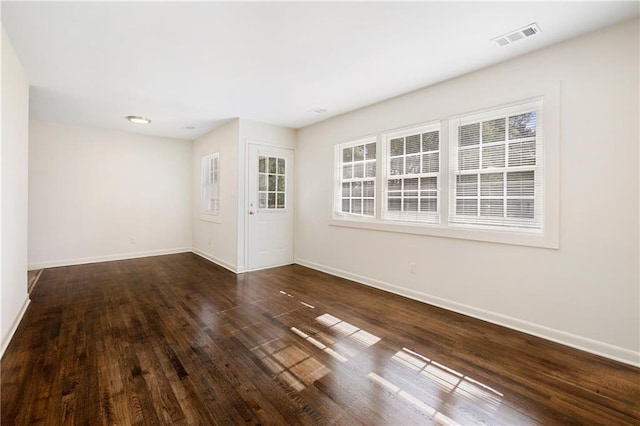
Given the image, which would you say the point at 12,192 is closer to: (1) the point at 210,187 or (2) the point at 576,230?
(1) the point at 210,187

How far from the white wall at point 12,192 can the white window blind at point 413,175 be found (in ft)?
13.0

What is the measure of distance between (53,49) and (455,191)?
4.27 metres

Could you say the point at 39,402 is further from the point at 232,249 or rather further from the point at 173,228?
the point at 173,228

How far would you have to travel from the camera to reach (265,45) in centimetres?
254

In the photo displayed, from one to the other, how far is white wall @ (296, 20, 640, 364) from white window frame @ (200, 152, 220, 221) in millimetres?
4041

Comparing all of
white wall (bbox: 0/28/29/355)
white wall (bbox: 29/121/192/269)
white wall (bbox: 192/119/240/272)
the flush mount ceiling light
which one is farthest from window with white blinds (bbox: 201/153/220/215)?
white wall (bbox: 0/28/29/355)

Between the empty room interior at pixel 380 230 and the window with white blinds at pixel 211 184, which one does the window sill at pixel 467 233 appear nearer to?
the empty room interior at pixel 380 230

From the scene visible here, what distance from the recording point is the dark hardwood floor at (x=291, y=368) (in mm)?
1697

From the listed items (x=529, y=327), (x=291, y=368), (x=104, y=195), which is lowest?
(x=291, y=368)

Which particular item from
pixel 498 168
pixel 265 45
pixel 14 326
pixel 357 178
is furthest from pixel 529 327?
pixel 14 326

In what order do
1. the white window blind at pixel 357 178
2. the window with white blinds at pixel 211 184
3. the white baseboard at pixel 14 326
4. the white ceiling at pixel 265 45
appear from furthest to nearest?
the window with white blinds at pixel 211 184, the white window blind at pixel 357 178, the white baseboard at pixel 14 326, the white ceiling at pixel 265 45

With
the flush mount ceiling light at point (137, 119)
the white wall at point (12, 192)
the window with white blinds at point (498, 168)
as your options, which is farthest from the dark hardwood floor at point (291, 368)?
the flush mount ceiling light at point (137, 119)

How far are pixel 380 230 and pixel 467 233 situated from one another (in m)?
1.17

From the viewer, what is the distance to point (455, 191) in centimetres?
328
